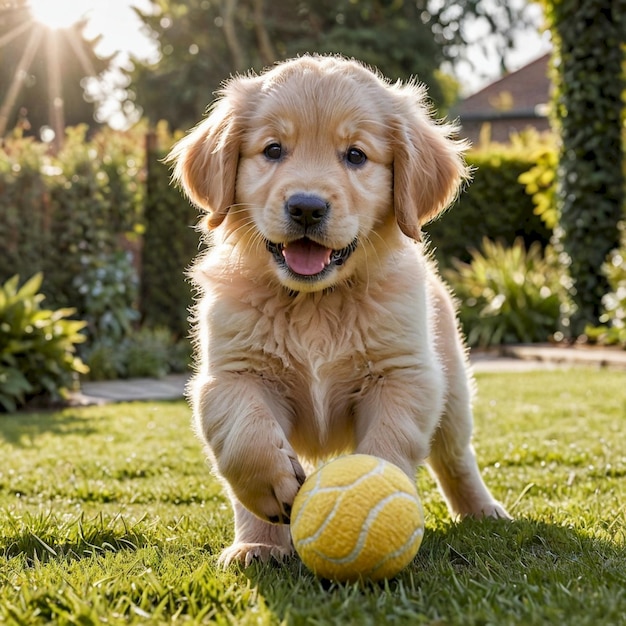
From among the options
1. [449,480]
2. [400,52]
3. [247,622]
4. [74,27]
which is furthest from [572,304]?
[74,27]

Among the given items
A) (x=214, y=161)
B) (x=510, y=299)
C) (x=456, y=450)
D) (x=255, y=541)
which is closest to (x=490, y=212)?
(x=510, y=299)

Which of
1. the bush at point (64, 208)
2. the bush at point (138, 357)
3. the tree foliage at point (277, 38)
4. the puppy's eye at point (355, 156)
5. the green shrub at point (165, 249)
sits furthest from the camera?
the tree foliage at point (277, 38)

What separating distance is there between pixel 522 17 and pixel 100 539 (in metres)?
27.4

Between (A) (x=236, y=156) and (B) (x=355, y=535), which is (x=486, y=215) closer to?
(A) (x=236, y=156)

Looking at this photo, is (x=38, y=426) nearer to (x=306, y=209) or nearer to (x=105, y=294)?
(x=105, y=294)

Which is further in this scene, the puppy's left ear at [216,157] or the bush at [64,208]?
the bush at [64,208]

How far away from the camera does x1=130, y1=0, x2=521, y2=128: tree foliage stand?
24.8 m

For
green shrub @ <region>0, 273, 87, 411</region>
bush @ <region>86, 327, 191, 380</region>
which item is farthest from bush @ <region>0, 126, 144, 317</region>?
green shrub @ <region>0, 273, 87, 411</region>

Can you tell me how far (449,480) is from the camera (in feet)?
11.4

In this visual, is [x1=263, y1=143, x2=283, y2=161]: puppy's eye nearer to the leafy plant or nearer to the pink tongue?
the pink tongue

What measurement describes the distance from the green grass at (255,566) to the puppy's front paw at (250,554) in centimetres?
7

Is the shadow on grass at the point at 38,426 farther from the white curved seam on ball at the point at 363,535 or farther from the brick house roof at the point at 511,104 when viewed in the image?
the brick house roof at the point at 511,104

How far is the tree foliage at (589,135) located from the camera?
1072cm

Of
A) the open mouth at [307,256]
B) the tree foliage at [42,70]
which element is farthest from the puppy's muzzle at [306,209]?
the tree foliage at [42,70]
